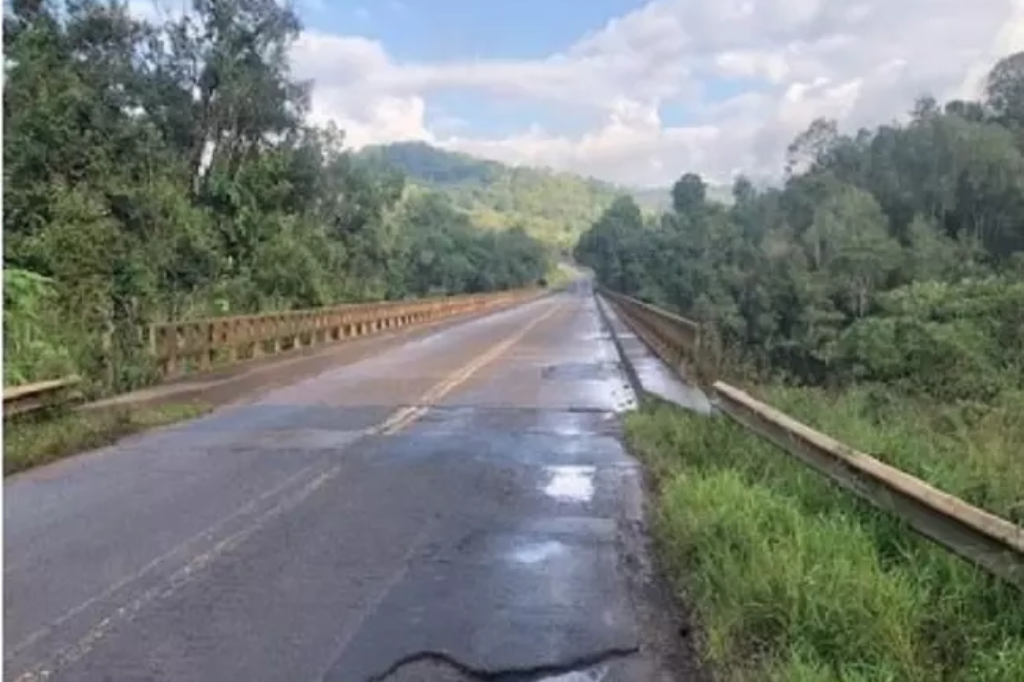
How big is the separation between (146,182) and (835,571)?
25.8m

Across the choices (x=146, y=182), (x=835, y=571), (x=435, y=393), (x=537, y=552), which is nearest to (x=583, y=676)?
(x=835, y=571)

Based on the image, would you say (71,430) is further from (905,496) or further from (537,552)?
(905,496)

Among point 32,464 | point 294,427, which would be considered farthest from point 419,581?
point 294,427

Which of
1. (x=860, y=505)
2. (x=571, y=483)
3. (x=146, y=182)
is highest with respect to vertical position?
(x=146, y=182)

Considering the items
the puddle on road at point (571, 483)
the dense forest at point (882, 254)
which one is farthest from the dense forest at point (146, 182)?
the dense forest at point (882, 254)

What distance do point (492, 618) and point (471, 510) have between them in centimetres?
272

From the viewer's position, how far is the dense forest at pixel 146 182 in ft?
61.6

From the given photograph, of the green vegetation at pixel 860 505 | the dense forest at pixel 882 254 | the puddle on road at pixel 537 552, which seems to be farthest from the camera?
the dense forest at pixel 882 254

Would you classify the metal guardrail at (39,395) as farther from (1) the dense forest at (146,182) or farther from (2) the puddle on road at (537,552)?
(2) the puddle on road at (537,552)

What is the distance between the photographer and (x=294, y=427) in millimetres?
12805

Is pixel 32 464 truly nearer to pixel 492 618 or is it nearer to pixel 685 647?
pixel 492 618

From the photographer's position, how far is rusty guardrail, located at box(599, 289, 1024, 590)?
451cm

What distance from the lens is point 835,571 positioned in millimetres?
5203

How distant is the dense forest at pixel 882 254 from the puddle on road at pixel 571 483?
643 inches
